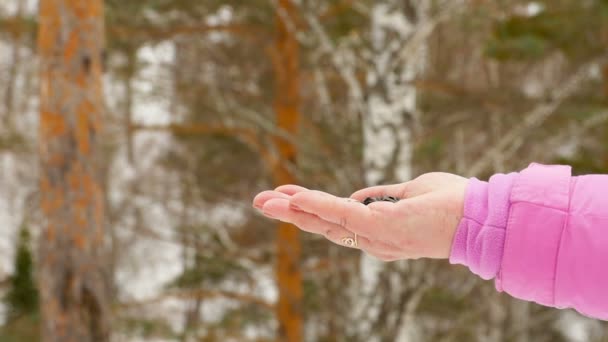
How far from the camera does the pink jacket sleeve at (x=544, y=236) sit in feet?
3.58

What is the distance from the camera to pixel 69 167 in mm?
5371

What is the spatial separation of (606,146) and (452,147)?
3691 millimetres

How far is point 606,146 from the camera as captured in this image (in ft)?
19.5

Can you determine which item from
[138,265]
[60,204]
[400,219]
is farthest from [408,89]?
[138,265]

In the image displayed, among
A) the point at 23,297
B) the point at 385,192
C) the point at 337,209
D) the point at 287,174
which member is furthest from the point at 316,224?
the point at 23,297

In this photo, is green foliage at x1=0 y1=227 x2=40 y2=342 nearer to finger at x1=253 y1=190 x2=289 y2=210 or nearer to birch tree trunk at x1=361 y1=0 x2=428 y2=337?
birch tree trunk at x1=361 y1=0 x2=428 y2=337

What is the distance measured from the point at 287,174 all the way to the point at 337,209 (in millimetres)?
5672

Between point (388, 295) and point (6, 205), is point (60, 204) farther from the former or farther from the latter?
point (6, 205)

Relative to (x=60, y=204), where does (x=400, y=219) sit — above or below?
above

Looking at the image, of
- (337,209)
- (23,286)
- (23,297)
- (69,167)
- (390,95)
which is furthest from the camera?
(23,297)

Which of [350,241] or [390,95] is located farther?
[390,95]

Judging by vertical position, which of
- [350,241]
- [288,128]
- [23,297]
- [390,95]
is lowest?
[23,297]

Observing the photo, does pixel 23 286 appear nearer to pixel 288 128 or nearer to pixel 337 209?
pixel 288 128

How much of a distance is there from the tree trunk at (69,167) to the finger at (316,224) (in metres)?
4.44
